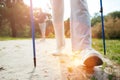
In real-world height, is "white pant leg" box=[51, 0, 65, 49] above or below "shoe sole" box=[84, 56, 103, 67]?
above

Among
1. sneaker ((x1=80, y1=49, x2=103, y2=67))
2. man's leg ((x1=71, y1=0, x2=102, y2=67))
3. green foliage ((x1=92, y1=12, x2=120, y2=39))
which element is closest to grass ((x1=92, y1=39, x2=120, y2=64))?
man's leg ((x1=71, y1=0, x2=102, y2=67))

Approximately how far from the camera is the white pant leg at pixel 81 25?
315cm

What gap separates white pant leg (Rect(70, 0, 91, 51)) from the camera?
10.3 feet

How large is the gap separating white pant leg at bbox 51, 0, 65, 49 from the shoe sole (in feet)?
4.35

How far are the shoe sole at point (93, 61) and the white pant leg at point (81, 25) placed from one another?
13.1 inches

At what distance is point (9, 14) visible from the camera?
1115 inches

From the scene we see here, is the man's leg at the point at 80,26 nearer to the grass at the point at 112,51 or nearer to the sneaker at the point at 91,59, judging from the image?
the sneaker at the point at 91,59

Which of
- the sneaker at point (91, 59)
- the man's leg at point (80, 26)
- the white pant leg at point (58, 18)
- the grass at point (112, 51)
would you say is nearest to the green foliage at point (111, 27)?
the grass at point (112, 51)

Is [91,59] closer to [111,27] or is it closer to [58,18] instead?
[58,18]

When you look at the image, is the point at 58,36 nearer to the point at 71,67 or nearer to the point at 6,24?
the point at 71,67

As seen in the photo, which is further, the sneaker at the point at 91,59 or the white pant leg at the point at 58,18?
the white pant leg at the point at 58,18

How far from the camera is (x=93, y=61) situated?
2805mm

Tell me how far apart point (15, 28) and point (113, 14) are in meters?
17.7

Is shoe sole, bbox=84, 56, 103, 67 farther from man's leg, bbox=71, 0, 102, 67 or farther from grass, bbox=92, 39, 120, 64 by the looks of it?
grass, bbox=92, 39, 120, 64
